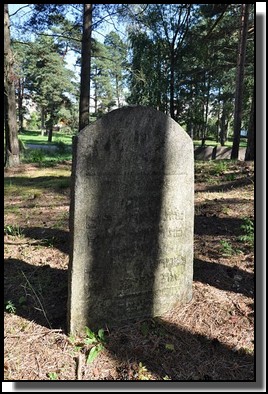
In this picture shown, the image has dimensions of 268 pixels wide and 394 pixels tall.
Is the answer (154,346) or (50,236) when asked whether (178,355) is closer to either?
(154,346)

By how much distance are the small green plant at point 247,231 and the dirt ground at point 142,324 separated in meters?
0.01

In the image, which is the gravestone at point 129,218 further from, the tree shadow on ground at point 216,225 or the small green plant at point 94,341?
the tree shadow on ground at point 216,225

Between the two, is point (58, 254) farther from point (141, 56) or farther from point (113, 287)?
point (141, 56)

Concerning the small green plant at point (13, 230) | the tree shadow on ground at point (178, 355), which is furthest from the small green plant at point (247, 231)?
the small green plant at point (13, 230)

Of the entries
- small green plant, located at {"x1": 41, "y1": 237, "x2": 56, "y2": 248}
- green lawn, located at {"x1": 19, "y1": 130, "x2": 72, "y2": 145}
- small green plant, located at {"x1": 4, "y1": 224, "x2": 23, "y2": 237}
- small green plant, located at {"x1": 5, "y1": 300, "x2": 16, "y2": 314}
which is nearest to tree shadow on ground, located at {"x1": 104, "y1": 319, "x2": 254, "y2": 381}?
small green plant, located at {"x1": 5, "y1": 300, "x2": 16, "y2": 314}

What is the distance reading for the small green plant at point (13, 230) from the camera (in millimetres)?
4945

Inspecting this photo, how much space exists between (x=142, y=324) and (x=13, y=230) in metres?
2.86

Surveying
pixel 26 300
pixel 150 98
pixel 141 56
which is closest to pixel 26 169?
pixel 26 300

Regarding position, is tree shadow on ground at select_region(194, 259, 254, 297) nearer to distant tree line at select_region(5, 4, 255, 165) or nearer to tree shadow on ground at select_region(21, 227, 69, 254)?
tree shadow on ground at select_region(21, 227, 69, 254)

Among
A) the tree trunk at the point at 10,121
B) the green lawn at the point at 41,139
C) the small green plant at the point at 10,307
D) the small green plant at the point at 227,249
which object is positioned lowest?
the small green plant at the point at 10,307

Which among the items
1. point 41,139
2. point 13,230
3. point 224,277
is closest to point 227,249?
point 224,277

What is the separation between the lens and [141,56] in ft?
70.1

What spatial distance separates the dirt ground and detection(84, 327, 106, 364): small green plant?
0.06 ft

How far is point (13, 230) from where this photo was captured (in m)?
5.10
